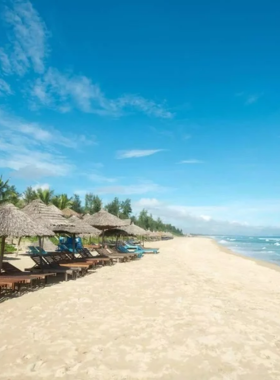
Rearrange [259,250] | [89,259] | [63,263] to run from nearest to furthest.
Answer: [63,263], [89,259], [259,250]

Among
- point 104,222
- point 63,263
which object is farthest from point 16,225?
point 104,222

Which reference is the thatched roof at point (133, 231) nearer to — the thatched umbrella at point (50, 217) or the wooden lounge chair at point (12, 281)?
the thatched umbrella at point (50, 217)

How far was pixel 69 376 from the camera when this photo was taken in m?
3.95

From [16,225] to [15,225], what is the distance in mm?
31

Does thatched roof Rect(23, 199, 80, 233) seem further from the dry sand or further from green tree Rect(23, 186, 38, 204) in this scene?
green tree Rect(23, 186, 38, 204)

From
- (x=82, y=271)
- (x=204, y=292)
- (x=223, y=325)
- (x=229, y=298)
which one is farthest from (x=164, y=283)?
(x=223, y=325)

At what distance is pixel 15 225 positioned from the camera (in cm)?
920

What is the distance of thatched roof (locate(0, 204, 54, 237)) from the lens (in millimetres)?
8945

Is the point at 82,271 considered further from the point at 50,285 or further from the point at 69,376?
the point at 69,376

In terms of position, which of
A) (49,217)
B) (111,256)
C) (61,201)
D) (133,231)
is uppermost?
(61,201)

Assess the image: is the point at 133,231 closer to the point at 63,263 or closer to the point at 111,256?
the point at 111,256

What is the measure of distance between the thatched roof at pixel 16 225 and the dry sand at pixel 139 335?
184cm

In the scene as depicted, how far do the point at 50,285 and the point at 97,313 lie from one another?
402 cm

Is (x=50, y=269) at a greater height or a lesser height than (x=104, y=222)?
lesser
